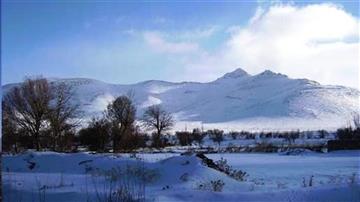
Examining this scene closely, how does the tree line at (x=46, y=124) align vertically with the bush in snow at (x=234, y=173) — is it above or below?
above

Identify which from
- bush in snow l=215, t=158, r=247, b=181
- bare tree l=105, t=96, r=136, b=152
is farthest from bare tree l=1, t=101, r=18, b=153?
bush in snow l=215, t=158, r=247, b=181

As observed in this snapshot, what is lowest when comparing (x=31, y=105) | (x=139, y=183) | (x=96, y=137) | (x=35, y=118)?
(x=139, y=183)

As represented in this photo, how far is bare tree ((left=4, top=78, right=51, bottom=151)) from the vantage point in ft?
134

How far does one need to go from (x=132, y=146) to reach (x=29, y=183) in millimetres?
32454

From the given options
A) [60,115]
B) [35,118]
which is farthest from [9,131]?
[60,115]

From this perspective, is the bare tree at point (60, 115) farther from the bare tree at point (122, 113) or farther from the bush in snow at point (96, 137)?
the bare tree at point (122, 113)

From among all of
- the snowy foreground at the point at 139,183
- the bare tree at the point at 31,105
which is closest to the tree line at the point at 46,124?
the bare tree at the point at 31,105

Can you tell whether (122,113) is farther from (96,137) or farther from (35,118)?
(35,118)

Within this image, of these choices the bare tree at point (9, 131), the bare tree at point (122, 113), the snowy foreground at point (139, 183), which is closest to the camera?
the snowy foreground at point (139, 183)

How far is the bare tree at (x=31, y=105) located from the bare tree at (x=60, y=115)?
0.83 meters

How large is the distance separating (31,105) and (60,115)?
2.96m

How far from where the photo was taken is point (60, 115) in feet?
143

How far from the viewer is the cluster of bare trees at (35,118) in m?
40.5

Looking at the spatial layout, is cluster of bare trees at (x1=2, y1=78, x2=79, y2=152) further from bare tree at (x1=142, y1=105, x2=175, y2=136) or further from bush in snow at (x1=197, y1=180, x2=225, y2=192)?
bare tree at (x1=142, y1=105, x2=175, y2=136)
